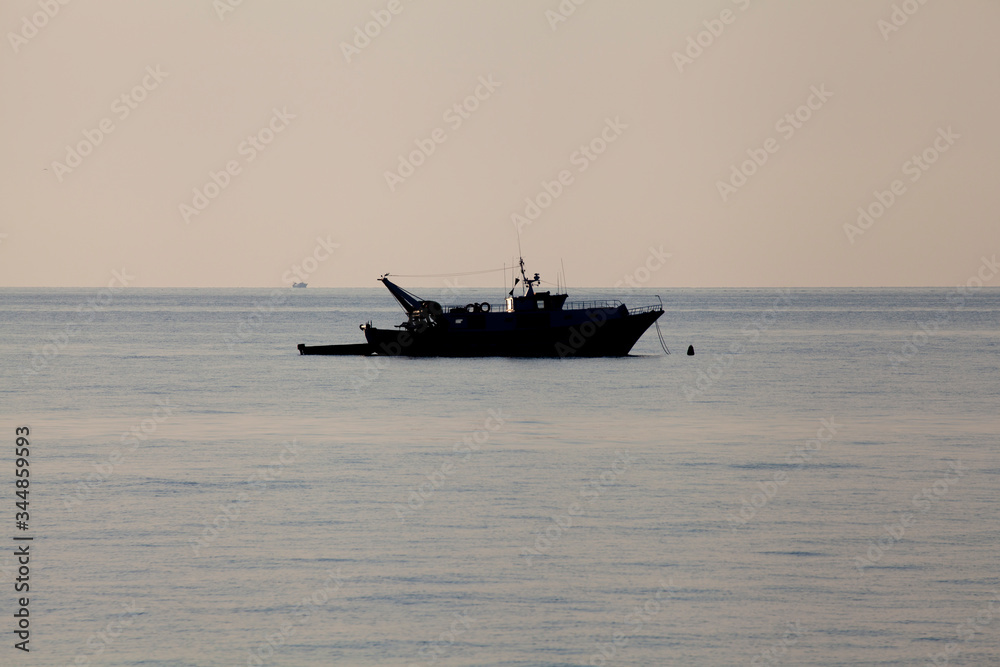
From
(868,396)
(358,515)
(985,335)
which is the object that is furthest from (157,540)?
(985,335)

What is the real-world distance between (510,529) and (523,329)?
57804mm

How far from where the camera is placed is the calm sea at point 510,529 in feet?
77.0

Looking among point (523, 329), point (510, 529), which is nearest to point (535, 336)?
point (523, 329)

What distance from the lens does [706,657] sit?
885 inches

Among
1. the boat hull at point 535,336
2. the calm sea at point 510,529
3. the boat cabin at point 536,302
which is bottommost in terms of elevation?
the calm sea at point 510,529

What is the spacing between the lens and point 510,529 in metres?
31.8

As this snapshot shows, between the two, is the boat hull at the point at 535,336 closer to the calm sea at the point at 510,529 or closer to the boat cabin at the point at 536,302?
the boat cabin at the point at 536,302

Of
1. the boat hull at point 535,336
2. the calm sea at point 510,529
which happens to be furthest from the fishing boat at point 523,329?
the calm sea at point 510,529

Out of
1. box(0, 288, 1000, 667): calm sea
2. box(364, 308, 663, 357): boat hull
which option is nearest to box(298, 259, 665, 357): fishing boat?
box(364, 308, 663, 357): boat hull

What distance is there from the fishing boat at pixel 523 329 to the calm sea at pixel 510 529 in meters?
20.4

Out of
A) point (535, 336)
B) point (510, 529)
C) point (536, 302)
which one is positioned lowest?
point (510, 529)

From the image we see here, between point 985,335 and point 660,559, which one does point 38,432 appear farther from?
point 985,335

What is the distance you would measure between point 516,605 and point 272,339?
123165 mm

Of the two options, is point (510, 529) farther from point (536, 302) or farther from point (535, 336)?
point (536, 302)
